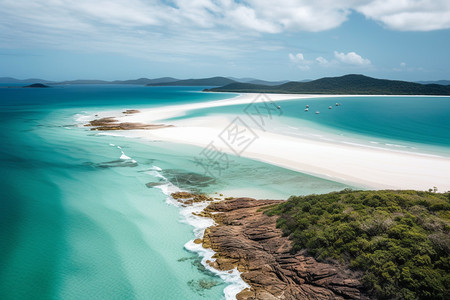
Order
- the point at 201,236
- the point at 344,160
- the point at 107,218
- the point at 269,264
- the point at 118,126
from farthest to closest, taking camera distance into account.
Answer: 1. the point at 118,126
2. the point at 344,160
3. the point at 107,218
4. the point at 201,236
5. the point at 269,264

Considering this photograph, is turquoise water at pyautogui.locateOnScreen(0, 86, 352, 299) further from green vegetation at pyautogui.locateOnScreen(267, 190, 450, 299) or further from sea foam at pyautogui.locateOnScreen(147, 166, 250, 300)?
green vegetation at pyautogui.locateOnScreen(267, 190, 450, 299)

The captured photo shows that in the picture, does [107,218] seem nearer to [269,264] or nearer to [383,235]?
[269,264]

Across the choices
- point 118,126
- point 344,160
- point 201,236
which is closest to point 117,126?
point 118,126

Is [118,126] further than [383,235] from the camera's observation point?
Yes

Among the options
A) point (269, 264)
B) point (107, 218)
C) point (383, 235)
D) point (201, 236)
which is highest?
point (383, 235)

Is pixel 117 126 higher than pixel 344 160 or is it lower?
higher

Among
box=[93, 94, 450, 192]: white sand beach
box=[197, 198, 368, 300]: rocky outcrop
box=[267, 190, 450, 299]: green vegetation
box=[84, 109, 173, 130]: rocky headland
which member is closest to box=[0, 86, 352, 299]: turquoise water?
box=[197, 198, 368, 300]: rocky outcrop
